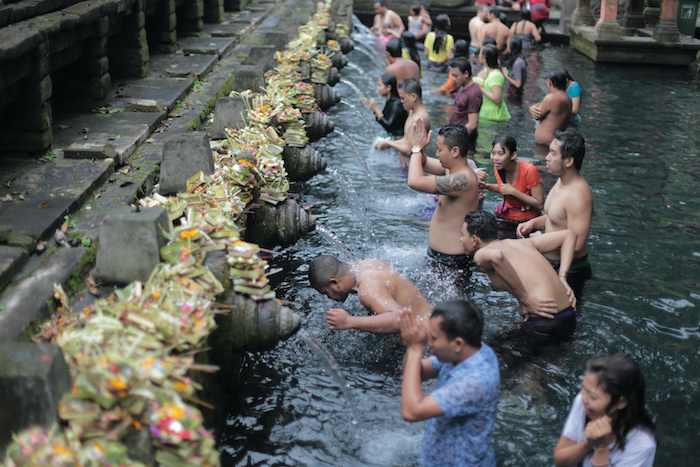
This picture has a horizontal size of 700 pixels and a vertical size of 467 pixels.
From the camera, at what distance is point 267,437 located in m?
3.88

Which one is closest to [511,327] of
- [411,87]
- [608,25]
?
[411,87]

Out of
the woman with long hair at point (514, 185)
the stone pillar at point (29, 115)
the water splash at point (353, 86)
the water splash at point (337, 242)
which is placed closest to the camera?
the stone pillar at point (29, 115)

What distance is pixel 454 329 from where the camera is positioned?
9.37 feet

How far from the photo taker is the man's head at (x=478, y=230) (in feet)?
15.0

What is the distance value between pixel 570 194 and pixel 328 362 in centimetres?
245

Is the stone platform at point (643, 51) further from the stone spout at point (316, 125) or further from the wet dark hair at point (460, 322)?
the wet dark hair at point (460, 322)

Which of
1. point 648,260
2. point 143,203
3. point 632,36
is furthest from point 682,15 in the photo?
point 143,203

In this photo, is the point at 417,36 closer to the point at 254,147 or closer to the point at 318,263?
the point at 254,147

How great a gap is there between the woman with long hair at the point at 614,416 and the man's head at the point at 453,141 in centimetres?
280

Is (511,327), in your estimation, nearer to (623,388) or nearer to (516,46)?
(623,388)

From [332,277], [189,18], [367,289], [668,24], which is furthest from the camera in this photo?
[668,24]

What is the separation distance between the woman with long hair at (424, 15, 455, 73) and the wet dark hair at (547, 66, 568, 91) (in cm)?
695

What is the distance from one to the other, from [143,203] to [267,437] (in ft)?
5.84

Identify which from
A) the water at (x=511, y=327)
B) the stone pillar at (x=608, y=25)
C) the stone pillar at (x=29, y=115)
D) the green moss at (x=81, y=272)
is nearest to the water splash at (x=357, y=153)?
the water at (x=511, y=327)
